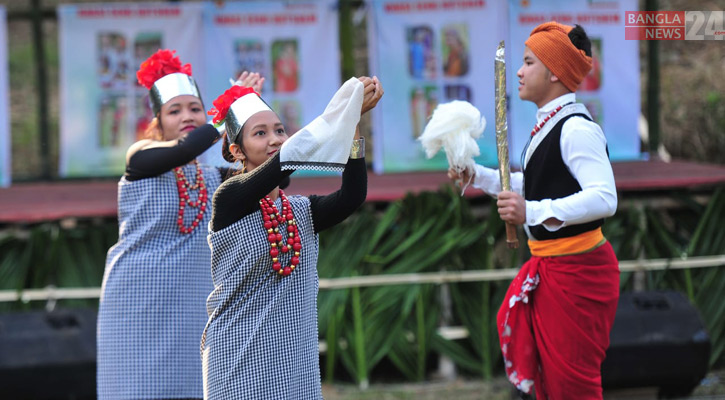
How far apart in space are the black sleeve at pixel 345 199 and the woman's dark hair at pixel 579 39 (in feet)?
3.24

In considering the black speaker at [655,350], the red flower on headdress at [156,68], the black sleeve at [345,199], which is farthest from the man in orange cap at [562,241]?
the black speaker at [655,350]

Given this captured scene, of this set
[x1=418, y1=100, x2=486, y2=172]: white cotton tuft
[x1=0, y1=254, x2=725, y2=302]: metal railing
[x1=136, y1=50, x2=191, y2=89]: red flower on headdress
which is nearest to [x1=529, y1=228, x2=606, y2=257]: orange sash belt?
[x1=418, y1=100, x2=486, y2=172]: white cotton tuft

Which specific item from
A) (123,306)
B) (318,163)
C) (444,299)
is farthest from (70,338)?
(318,163)

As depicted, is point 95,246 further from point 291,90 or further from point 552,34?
point 552,34

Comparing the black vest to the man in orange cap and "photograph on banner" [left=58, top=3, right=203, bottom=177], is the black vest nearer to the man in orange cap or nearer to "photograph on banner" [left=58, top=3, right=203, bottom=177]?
the man in orange cap

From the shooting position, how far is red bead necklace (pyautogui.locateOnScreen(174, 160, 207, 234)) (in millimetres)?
3463

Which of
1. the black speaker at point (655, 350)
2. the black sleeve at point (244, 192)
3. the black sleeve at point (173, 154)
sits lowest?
the black speaker at point (655, 350)

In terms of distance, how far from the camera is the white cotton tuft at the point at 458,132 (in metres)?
3.24

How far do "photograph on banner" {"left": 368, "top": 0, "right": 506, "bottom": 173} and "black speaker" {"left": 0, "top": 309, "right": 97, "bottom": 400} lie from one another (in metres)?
2.50

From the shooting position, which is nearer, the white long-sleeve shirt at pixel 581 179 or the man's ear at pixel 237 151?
the man's ear at pixel 237 151

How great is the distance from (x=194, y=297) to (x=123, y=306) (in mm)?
271

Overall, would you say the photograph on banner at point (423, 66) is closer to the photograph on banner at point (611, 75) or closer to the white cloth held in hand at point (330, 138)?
the photograph on banner at point (611, 75)

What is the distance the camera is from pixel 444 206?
5.45 metres

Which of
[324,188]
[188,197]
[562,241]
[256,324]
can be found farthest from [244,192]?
[324,188]
